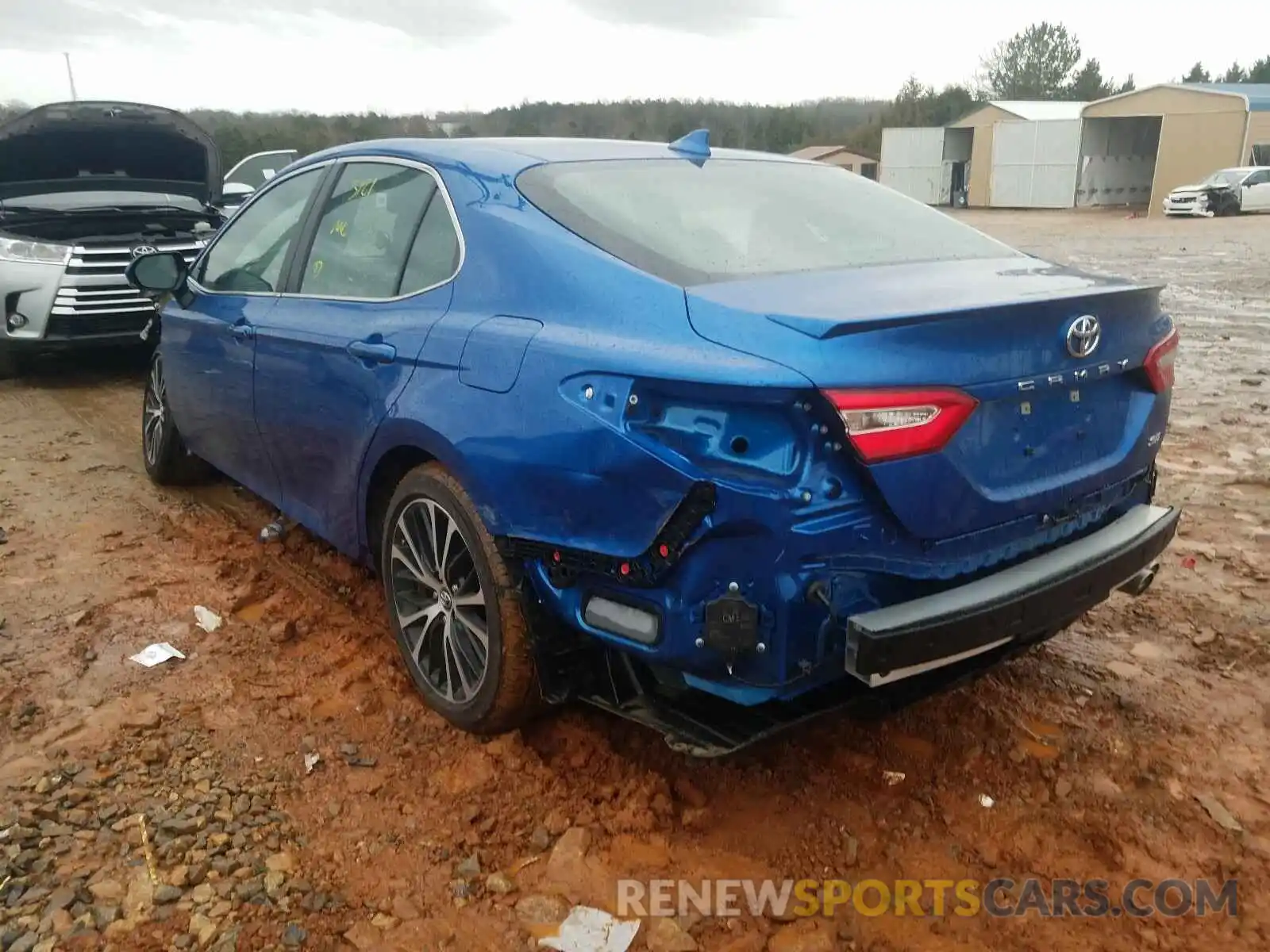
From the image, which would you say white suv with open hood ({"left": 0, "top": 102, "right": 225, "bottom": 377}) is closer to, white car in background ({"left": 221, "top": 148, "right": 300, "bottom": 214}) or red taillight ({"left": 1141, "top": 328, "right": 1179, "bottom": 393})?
white car in background ({"left": 221, "top": 148, "right": 300, "bottom": 214})

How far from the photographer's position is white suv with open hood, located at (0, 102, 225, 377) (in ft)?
24.0

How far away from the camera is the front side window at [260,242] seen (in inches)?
152

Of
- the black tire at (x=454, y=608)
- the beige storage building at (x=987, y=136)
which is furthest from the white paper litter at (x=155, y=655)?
the beige storage building at (x=987, y=136)

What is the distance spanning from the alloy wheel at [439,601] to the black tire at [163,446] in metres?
2.37

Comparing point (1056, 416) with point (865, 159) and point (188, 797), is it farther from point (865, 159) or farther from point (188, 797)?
point (865, 159)

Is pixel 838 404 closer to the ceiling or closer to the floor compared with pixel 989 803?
closer to the ceiling

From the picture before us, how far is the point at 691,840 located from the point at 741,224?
66.5 inches

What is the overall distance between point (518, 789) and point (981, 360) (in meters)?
1.64

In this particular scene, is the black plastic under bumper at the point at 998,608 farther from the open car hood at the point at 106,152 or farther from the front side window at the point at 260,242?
the open car hood at the point at 106,152

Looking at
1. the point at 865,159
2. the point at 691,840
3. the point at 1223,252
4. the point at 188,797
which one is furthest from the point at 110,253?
the point at 865,159

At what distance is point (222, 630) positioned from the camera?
3746mm

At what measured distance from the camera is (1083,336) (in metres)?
2.45

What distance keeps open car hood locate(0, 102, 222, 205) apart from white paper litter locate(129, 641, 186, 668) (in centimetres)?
593

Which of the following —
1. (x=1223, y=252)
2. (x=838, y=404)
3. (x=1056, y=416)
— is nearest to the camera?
(x=838, y=404)
